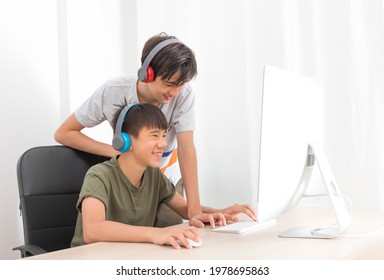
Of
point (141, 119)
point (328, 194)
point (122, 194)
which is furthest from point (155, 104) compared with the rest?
point (328, 194)

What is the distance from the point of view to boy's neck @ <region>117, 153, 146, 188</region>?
1.58 metres

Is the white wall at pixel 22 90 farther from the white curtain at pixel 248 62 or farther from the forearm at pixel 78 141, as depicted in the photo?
the forearm at pixel 78 141

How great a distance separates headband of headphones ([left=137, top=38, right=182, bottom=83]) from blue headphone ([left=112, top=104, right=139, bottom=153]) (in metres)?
0.11

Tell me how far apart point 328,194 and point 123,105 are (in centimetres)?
81

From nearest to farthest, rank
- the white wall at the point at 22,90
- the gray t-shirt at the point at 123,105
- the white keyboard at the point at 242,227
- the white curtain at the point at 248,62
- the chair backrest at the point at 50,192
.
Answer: the white keyboard at the point at 242,227
the chair backrest at the point at 50,192
the gray t-shirt at the point at 123,105
the white curtain at the point at 248,62
the white wall at the point at 22,90

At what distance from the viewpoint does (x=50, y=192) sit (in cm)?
167

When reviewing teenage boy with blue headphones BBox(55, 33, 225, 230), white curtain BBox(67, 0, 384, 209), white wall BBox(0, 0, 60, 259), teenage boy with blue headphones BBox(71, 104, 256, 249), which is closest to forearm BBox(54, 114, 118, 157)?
teenage boy with blue headphones BBox(55, 33, 225, 230)

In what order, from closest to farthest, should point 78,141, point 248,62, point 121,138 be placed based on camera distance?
1. point 121,138
2. point 78,141
3. point 248,62

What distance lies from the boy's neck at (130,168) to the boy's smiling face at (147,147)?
0.06 ft

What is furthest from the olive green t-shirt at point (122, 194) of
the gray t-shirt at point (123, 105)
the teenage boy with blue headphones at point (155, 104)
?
the gray t-shirt at point (123, 105)

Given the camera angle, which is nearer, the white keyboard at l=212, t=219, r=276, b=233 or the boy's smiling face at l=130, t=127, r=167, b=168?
the white keyboard at l=212, t=219, r=276, b=233

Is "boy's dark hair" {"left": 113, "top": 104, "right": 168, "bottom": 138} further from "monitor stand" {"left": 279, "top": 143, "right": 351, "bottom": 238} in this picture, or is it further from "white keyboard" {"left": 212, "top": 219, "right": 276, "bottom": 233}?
"monitor stand" {"left": 279, "top": 143, "right": 351, "bottom": 238}

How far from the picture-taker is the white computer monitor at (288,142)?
1120 mm

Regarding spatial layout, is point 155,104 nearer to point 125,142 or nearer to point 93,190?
point 125,142
